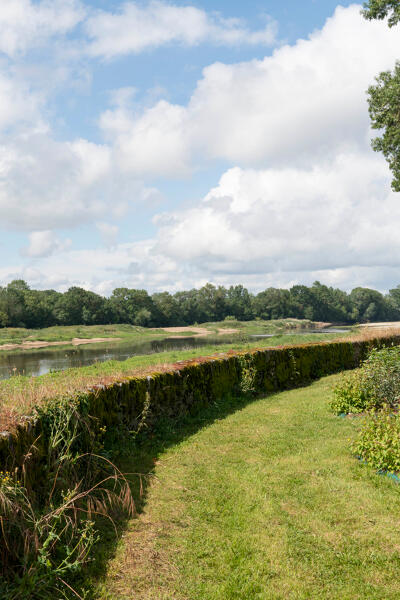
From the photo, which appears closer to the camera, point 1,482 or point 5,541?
point 5,541

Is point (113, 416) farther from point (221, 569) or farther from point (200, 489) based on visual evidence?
point (221, 569)

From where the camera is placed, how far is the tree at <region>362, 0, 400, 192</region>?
50.0 ft

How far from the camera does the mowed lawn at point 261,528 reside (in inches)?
131

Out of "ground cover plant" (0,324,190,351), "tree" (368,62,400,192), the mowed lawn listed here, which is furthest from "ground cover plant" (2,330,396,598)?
"ground cover plant" (0,324,190,351)

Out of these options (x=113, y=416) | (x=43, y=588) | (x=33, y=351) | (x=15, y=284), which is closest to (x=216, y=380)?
(x=113, y=416)

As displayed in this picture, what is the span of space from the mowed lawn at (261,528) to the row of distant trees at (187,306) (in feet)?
216

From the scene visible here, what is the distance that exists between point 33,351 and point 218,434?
36004mm

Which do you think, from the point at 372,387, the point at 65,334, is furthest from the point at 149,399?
the point at 65,334

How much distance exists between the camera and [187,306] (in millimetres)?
109875

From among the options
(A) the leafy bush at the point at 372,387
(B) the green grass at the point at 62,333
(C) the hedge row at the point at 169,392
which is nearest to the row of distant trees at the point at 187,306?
(B) the green grass at the point at 62,333

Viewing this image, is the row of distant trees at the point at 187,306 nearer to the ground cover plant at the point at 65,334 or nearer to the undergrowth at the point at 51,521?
the ground cover plant at the point at 65,334

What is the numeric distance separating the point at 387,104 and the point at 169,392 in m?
15.7

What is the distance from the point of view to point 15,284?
3423 inches

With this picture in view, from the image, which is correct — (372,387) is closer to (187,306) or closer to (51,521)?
(51,521)
